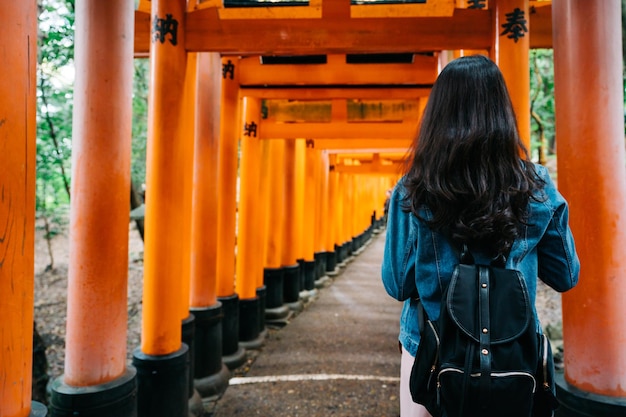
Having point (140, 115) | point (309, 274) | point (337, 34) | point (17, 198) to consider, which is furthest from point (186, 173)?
point (309, 274)

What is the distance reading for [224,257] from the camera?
575cm

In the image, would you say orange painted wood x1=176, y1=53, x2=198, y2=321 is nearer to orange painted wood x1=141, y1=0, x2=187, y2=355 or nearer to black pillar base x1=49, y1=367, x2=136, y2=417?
orange painted wood x1=141, y1=0, x2=187, y2=355

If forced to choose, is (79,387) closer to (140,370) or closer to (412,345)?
(140,370)

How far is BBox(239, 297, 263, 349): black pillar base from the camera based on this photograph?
6527 millimetres

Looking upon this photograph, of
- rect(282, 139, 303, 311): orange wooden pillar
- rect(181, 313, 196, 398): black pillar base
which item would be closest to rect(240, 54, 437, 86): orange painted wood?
rect(282, 139, 303, 311): orange wooden pillar

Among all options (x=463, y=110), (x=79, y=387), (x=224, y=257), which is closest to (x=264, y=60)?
(x=224, y=257)

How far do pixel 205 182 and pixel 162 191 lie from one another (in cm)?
120

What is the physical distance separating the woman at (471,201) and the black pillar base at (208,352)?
143 inches

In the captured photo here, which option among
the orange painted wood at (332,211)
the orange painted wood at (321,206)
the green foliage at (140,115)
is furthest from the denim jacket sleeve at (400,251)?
the orange painted wood at (332,211)

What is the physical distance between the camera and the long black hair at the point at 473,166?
4.28 ft

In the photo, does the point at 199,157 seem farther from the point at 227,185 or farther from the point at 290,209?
the point at 290,209

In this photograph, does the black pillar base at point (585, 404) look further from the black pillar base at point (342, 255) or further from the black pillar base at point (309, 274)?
the black pillar base at point (342, 255)

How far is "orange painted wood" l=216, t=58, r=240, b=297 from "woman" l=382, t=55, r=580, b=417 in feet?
14.3

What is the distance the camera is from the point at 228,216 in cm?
565
